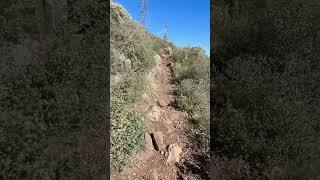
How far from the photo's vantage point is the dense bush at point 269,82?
8.36 m

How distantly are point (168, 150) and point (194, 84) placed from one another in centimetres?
317

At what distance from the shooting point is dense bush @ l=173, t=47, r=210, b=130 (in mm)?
10703

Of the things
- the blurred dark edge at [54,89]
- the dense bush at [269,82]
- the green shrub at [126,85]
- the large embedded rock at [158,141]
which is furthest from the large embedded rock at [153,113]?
the dense bush at [269,82]

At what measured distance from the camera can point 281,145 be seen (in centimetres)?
827

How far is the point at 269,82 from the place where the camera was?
33.3 ft

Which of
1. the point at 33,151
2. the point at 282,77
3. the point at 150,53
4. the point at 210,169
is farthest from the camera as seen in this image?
the point at 150,53

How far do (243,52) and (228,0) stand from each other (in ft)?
9.45

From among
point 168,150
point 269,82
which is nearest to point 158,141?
point 168,150

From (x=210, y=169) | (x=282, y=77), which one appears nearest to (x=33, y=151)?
(x=210, y=169)

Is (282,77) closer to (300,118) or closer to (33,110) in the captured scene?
(300,118)

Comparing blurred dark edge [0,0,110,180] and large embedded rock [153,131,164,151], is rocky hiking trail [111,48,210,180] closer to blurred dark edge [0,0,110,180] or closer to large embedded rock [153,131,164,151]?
large embedded rock [153,131,164,151]

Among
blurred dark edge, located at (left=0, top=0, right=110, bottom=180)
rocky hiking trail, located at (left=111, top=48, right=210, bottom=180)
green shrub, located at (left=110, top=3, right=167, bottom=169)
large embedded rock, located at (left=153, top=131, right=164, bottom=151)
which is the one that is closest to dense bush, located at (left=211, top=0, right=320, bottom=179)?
rocky hiking trail, located at (left=111, top=48, right=210, bottom=180)

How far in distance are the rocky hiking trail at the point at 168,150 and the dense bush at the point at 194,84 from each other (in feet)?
0.87

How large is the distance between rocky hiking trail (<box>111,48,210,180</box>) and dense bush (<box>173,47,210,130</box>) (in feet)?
0.87
